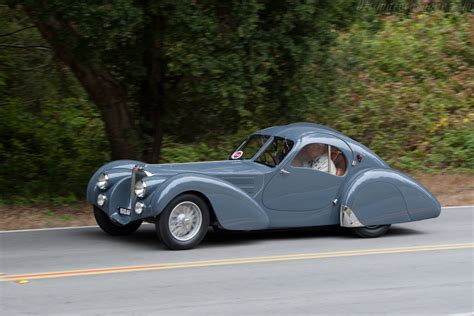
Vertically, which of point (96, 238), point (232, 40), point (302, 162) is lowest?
point (96, 238)

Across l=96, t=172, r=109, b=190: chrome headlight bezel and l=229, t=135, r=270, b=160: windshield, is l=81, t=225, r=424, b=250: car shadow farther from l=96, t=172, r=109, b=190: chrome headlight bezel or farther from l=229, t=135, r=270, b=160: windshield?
l=229, t=135, r=270, b=160: windshield

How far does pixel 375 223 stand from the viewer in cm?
1097

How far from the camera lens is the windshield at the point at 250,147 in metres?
11.4

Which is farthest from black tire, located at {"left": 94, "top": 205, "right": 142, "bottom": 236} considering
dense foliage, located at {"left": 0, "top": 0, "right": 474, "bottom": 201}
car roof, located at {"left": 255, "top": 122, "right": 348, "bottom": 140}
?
dense foliage, located at {"left": 0, "top": 0, "right": 474, "bottom": 201}

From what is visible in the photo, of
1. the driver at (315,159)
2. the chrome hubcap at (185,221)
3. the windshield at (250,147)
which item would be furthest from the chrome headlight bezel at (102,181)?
the driver at (315,159)

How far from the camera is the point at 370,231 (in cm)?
1114

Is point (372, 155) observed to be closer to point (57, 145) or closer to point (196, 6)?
point (196, 6)

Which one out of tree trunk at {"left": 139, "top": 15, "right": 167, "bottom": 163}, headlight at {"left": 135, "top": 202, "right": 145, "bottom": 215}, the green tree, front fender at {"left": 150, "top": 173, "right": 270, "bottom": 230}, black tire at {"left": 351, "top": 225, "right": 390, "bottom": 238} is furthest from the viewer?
tree trunk at {"left": 139, "top": 15, "right": 167, "bottom": 163}

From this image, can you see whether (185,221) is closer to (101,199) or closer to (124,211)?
(124,211)

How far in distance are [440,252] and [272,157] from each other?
2.51 m

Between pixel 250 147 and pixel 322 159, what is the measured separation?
3.61 ft

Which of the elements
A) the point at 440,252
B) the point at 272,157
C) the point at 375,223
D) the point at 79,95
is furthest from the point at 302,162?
the point at 79,95

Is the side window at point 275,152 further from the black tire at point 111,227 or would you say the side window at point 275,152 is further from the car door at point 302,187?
the black tire at point 111,227

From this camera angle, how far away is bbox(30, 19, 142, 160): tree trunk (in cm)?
1430
